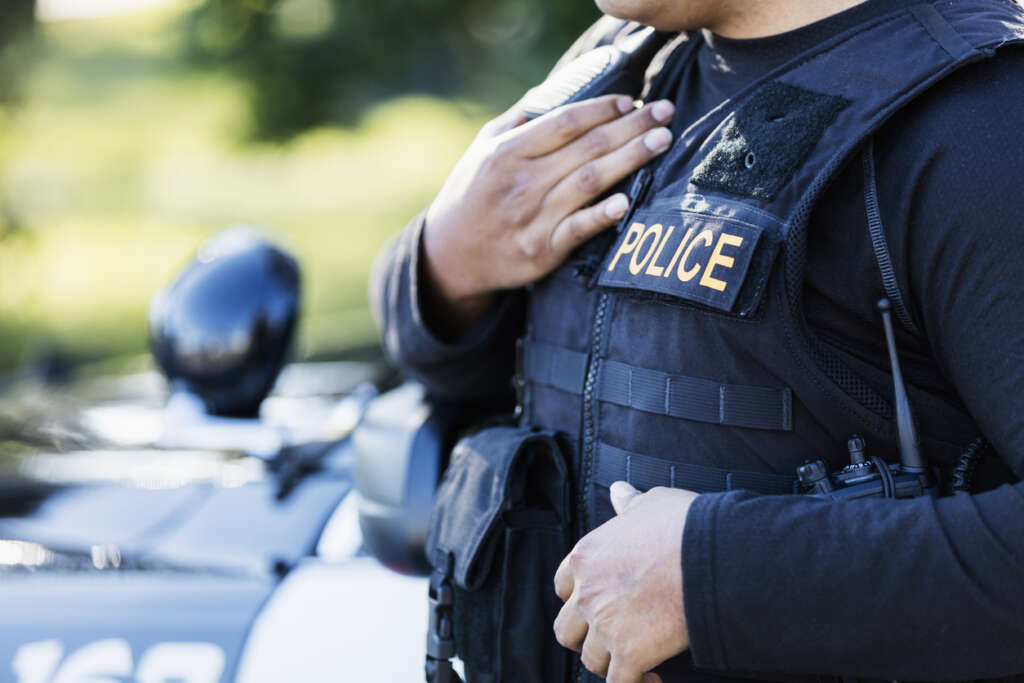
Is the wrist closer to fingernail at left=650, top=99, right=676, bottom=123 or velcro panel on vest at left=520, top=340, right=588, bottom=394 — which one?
velcro panel on vest at left=520, top=340, right=588, bottom=394

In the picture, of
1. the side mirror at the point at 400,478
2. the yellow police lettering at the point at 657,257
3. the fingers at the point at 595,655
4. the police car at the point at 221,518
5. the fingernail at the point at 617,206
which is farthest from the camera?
the side mirror at the point at 400,478

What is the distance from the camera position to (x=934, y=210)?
979 mm

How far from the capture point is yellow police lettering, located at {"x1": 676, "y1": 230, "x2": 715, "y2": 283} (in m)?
1.11

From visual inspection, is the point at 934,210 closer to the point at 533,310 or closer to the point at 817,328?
the point at 817,328

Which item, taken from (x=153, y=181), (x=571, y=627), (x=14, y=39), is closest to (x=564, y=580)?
(x=571, y=627)

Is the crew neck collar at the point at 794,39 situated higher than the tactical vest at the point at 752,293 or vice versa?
the crew neck collar at the point at 794,39

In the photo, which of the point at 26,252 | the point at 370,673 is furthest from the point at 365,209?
the point at 370,673

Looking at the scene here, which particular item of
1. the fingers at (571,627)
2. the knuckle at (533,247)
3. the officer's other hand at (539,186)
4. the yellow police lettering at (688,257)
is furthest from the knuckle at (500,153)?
the fingers at (571,627)

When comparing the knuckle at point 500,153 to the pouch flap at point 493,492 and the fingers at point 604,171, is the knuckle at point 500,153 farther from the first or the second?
the pouch flap at point 493,492

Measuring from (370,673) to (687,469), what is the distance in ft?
2.00

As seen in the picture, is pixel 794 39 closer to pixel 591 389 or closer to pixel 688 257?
pixel 688 257

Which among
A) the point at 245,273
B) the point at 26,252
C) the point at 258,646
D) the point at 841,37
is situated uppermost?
the point at 841,37

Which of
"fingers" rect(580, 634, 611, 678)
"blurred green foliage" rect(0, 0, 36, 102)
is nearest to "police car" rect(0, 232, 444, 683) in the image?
"fingers" rect(580, 634, 611, 678)

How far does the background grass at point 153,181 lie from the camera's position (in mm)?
6371
